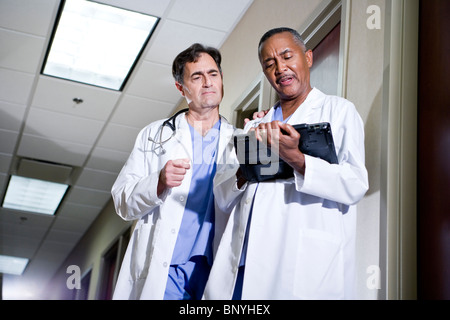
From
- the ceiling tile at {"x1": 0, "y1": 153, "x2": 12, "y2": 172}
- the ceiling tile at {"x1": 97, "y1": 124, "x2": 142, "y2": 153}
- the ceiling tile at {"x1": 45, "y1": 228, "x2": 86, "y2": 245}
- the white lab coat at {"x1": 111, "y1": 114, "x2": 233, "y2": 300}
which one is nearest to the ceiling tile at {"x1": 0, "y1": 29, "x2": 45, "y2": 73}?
the ceiling tile at {"x1": 97, "y1": 124, "x2": 142, "y2": 153}

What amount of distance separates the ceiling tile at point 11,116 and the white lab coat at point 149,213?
2823 millimetres

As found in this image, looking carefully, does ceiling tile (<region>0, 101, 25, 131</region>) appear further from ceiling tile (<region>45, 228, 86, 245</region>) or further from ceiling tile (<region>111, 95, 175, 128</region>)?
ceiling tile (<region>45, 228, 86, 245</region>)

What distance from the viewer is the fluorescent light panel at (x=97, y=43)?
3.57 meters

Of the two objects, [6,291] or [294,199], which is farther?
[6,291]

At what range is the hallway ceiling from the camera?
3.53 meters

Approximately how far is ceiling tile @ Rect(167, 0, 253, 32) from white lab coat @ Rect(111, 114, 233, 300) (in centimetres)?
151

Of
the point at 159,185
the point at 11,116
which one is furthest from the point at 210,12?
the point at 11,116

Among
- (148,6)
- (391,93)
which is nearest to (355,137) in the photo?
(391,93)

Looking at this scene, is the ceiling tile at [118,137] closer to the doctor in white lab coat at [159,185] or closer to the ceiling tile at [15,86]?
the ceiling tile at [15,86]

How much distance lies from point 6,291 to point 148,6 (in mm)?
2252

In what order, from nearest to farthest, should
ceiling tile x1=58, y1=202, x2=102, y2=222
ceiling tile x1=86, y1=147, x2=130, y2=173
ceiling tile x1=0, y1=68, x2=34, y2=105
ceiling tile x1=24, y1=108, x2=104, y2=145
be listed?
ceiling tile x1=0, y1=68, x2=34, y2=105
ceiling tile x1=24, y1=108, x2=104, y2=145
ceiling tile x1=86, y1=147, x2=130, y2=173
ceiling tile x1=58, y1=202, x2=102, y2=222

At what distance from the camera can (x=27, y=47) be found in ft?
12.7
